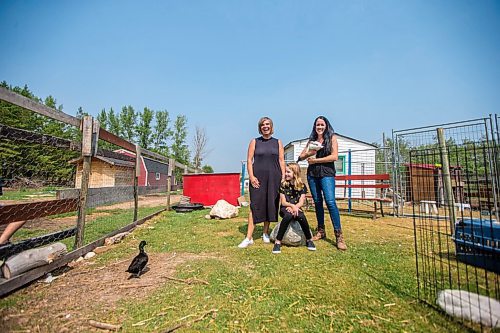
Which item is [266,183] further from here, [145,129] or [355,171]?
[145,129]

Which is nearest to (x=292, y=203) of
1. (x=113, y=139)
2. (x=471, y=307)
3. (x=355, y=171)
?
(x=471, y=307)

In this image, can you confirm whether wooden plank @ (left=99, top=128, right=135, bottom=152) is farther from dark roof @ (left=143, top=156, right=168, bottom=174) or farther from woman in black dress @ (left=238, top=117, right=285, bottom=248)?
dark roof @ (left=143, top=156, right=168, bottom=174)

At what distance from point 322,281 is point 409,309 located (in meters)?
0.69

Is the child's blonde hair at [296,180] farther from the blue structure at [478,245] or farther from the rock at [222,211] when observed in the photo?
the rock at [222,211]

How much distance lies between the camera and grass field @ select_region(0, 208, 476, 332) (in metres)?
1.54

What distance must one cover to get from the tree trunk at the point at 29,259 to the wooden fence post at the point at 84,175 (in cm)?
50

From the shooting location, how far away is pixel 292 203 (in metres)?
3.56

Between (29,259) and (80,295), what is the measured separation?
25.6 inches

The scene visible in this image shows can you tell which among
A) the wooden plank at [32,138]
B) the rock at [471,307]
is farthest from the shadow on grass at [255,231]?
the wooden plank at [32,138]

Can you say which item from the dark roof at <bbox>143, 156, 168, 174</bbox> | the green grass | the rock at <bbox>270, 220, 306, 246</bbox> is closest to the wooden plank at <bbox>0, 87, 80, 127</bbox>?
the green grass

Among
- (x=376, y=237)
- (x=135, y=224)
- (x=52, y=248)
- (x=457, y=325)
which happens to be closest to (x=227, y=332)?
(x=457, y=325)

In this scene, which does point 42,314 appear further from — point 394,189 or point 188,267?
point 394,189

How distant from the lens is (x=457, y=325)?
1.47 meters

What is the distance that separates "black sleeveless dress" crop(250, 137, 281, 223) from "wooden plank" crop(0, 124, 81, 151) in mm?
2459
